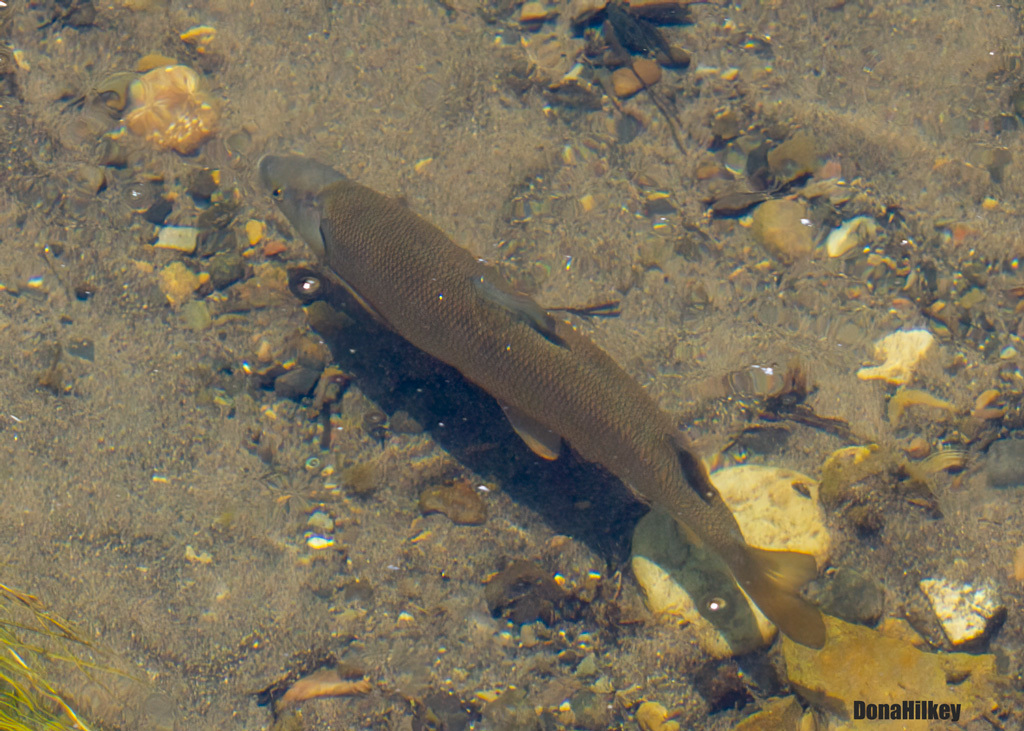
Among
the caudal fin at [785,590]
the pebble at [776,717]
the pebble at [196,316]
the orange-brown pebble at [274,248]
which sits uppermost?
the orange-brown pebble at [274,248]

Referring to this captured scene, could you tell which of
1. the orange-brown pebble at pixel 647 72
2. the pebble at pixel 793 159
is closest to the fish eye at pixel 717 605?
the pebble at pixel 793 159

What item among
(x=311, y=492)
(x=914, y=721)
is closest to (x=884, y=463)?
(x=914, y=721)

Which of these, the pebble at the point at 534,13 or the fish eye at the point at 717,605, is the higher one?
the pebble at the point at 534,13

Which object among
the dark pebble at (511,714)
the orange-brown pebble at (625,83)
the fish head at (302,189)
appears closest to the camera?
the dark pebble at (511,714)

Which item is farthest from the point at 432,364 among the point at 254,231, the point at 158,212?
the point at 158,212

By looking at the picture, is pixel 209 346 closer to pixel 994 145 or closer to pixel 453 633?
pixel 453 633

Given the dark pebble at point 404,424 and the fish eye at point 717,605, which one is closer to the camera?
the fish eye at point 717,605

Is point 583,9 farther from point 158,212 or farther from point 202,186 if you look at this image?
point 158,212

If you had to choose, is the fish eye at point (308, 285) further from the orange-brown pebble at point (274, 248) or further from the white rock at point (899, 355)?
the white rock at point (899, 355)
